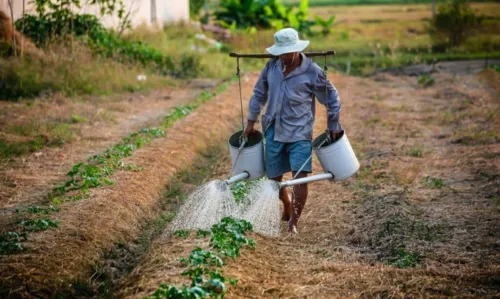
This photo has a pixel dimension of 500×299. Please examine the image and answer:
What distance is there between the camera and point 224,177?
344 inches

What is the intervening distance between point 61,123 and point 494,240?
7.25 m

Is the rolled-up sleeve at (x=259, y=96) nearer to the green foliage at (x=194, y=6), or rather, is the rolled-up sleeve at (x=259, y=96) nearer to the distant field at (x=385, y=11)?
the green foliage at (x=194, y=6)

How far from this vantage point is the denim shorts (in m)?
6.66

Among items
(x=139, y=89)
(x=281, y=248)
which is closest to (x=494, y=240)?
(x=281, y=248)

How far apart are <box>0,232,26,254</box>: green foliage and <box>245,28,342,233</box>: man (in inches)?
81.4

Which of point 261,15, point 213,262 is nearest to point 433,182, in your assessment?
point 213,262

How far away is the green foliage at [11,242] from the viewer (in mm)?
5719

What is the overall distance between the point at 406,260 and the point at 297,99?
5.30 ft

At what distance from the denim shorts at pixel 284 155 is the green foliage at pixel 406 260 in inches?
43.7

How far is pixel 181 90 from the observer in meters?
16.6

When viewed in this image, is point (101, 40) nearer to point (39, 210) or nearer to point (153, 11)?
point (153, 11)

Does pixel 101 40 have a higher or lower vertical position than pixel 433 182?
higher

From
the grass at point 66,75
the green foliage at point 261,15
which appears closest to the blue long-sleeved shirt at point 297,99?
the grass at point 66,75

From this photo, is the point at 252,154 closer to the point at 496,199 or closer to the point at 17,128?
the point at 496,199
